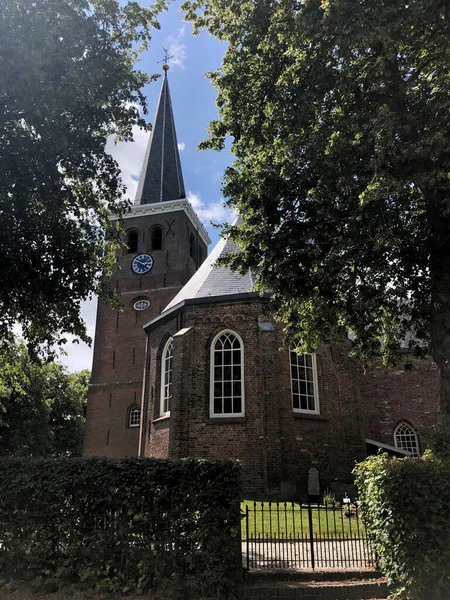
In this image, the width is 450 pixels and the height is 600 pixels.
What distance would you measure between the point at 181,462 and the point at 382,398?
18.2 m

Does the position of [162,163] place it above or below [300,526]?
above

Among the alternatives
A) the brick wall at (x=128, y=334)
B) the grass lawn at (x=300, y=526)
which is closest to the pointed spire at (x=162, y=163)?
the brick wall at (x=128, y=334)

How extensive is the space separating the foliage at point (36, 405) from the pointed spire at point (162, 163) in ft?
49.7

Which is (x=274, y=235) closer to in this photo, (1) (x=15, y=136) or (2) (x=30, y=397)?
(1) (x=15, y=136)

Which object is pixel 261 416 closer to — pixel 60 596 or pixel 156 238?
pixel 60 596

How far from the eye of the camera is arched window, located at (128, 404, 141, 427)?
28.3 m

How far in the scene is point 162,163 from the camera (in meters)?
38.3

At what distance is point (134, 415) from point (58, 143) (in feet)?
72.1

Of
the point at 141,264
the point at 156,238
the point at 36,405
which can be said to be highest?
the point at 156,238

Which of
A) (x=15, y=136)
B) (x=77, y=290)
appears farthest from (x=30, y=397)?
(x=15, y=136)

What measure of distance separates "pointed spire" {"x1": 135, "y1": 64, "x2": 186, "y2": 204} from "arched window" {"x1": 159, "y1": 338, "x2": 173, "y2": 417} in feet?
62.6

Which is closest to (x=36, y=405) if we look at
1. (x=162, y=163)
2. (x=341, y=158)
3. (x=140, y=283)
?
(x=140, y=283)

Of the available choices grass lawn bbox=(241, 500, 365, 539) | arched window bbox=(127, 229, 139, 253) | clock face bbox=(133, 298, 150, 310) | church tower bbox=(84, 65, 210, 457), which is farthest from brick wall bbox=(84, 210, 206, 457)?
grass lawn bbox=(241, 500, 365, 539)

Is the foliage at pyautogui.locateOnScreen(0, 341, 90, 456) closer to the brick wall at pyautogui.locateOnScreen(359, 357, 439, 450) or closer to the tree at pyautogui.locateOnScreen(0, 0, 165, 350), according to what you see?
the tree at pyautogui.locateOnScreen(0, 0, 165, 350)
